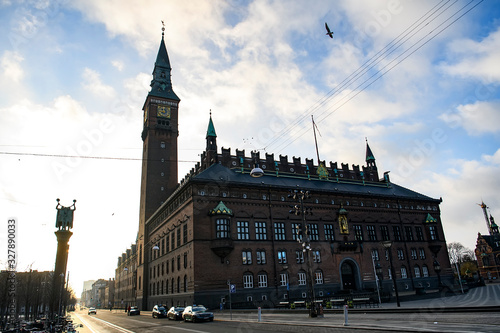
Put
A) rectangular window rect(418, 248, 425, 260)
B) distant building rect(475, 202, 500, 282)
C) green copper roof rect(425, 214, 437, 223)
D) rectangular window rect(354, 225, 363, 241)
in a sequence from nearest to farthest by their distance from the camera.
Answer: rectangular window rect(354, 225, 363, 241) < rectangular window rect(418, 248, 425, 260) < green copper roof rect(425, 214, 437, 223) < distant building rect(475, 202, 500, 282)

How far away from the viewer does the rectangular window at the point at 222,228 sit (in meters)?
41.7

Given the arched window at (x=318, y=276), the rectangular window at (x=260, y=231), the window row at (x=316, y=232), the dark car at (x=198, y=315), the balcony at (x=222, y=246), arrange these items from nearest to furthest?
the dark car at (x=198, y=315)
the balcony at (x=222, y=246)
the window row at (x=316, y=232)
the rectangular window at (x=260, y=231)
the arched window at (x=318, y=276)

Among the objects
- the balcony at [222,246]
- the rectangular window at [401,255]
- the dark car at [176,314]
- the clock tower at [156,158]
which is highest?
the clock tower at [156,158]

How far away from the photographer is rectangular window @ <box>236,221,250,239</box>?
4400 centimetres

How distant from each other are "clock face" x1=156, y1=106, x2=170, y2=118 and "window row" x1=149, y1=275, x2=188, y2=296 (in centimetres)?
3090

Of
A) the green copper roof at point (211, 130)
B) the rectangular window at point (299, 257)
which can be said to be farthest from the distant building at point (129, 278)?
the rectangular window at point (299, 257)

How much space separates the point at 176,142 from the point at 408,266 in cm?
4707

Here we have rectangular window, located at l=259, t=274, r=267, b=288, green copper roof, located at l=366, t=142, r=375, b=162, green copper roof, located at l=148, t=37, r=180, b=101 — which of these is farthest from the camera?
green copper roof, located at l=366, t=142, r=375, b=162

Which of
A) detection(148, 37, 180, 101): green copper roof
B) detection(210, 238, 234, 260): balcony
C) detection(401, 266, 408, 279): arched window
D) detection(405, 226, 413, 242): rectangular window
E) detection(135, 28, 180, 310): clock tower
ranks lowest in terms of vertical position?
detection(401, 266, 408, 279): arched window

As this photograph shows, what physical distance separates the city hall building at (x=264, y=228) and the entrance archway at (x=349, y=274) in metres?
0.15

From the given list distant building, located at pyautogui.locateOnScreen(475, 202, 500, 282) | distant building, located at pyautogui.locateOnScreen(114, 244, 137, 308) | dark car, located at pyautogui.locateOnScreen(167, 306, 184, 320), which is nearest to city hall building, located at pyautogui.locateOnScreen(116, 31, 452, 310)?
dark car, located at pyautogui.locateOnScreen(167, 306, 184, 320)

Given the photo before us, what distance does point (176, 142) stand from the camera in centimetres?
6650

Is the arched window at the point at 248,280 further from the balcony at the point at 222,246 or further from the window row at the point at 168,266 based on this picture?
the window row at the point at 168,266

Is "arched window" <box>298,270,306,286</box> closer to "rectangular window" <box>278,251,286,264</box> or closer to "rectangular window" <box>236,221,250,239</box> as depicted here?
"rectangular window" <box>278,251,286,264</box>
